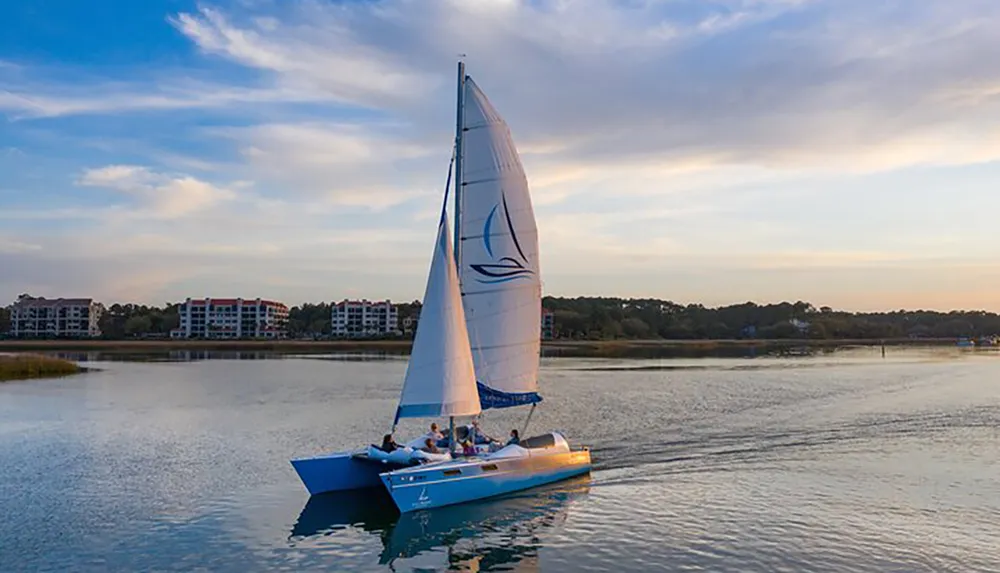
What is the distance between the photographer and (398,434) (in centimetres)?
3488

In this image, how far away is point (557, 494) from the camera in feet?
78.0

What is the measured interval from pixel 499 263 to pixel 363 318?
167282mm

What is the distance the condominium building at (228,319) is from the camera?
17650 cm

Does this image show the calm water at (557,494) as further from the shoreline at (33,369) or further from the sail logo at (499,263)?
the shoreline at (33,369)

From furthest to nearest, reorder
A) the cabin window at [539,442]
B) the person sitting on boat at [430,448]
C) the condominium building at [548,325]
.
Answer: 1. the condominium building at [548,325]
2. the cabin window at [539,442]
3. the person sitting on boat at [430,448]

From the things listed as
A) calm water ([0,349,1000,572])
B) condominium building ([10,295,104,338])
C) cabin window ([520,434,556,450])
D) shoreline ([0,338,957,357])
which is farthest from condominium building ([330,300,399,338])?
cabin window ([520,434,556,450])

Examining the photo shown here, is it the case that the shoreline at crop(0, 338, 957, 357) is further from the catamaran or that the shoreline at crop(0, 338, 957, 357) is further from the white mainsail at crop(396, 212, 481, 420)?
the white mainsail at crop(396, 212, 481, 420)

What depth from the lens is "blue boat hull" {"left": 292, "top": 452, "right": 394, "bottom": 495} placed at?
2239 cm

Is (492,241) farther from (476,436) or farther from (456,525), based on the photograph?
(456,525)

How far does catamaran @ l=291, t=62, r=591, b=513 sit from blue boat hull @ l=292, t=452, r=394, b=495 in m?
0.03

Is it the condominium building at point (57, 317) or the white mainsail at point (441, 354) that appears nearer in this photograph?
the white mainsail at point (441, 354)

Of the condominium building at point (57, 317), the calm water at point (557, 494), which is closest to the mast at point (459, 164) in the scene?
the calm water at point (557, 494)

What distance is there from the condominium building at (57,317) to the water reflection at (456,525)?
175 metres

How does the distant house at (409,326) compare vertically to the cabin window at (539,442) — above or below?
above
